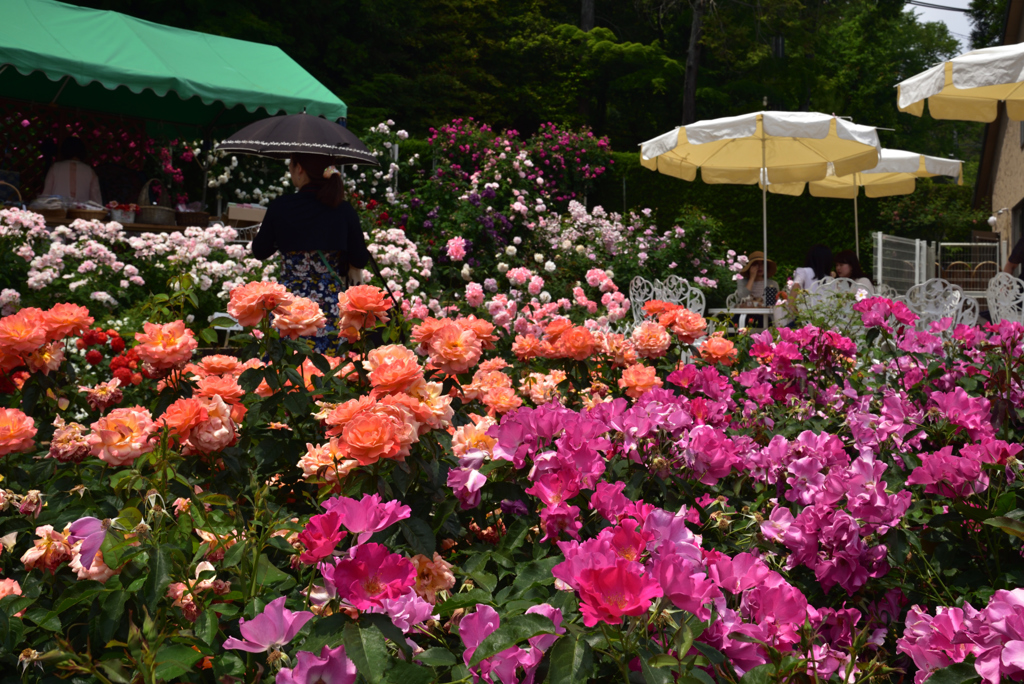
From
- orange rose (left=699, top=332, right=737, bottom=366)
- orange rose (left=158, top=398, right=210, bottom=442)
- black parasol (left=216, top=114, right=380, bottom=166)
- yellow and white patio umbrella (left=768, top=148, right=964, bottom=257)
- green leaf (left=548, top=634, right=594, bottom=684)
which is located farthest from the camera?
yellow and white patio umbrella (left=768, top=148, right=964, bottom=257)

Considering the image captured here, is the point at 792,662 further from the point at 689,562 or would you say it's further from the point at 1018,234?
the point at 1018,234

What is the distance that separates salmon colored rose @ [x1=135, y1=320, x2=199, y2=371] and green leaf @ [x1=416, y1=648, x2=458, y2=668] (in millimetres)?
861

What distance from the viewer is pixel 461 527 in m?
1.16

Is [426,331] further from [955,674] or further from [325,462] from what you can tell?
[955,674]

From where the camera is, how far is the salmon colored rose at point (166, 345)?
146 cm

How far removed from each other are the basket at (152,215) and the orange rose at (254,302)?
8022 millimetres

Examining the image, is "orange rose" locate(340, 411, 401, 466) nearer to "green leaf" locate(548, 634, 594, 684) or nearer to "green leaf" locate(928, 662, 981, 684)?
"green leaf" locate(548, 634, 594, 684)

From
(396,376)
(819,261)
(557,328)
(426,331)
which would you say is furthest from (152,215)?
(396,376)

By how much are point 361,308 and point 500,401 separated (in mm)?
321

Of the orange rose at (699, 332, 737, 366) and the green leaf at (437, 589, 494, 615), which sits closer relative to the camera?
the green leaf at (437, 589, 494, 615)

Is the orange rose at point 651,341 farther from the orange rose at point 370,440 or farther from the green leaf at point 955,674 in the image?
the green leaf at point 955,674

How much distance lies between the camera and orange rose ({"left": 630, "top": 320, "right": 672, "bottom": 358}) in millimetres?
2047

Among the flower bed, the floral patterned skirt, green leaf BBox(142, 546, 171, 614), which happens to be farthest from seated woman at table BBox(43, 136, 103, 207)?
green leaf BBox(142, 546, 171, 614)

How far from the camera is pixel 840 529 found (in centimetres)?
115
